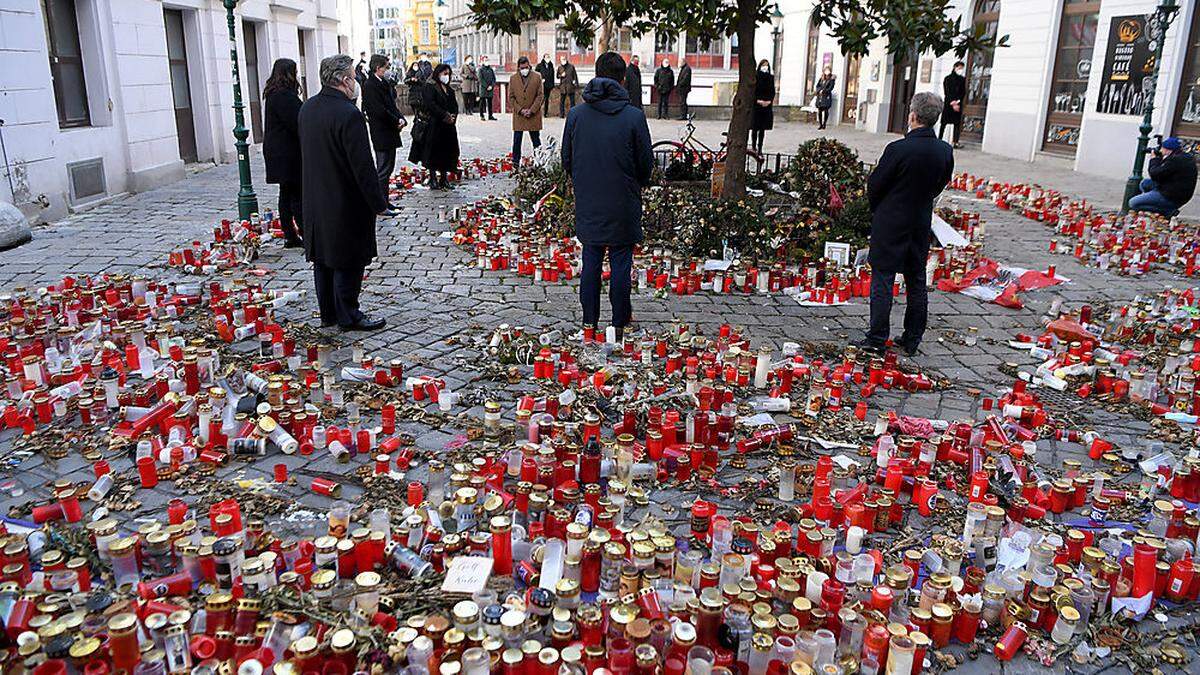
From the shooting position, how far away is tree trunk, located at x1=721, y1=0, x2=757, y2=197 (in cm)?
921

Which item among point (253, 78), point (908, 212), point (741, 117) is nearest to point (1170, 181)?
point (741, 117)

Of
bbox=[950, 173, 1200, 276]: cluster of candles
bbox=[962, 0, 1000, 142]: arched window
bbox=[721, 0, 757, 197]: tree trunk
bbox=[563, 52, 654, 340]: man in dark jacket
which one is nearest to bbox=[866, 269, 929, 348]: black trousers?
bbox=[563, 52, 654, 340]: man in dark jacket

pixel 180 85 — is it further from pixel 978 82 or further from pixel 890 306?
pixel 978 82

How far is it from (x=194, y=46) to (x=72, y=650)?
50.0 feet

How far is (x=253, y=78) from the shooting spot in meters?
18.9

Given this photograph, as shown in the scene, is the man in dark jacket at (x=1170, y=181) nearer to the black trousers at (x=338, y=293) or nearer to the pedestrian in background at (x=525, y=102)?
the pedestrian in background at (x=525, y=102)

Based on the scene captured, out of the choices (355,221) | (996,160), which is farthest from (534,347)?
(996,160)

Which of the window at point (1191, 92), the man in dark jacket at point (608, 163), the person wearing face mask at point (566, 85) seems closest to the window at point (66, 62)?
the man in dark jacket at point (608, 163)

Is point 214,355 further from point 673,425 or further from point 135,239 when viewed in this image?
point 135,239

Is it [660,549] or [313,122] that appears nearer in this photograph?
[660,549]

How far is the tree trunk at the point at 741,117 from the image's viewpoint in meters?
9.21

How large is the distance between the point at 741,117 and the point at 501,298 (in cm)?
387

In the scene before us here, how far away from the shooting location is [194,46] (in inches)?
604

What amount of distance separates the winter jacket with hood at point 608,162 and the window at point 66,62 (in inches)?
342
